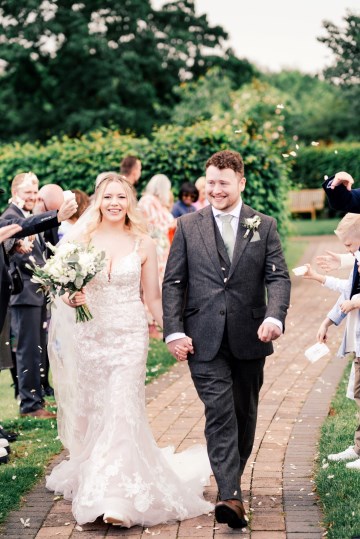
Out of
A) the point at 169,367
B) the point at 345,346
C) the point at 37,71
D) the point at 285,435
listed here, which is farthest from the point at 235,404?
the point at 37,71

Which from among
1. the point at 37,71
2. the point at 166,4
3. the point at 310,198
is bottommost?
the point at 310,198

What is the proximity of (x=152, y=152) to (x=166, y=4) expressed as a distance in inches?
1023

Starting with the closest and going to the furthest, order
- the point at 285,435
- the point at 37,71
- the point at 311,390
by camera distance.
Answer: the point at 285,435 < the point at 311,390 < the point at 37,71

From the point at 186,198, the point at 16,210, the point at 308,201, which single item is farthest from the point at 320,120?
the point at 16,210

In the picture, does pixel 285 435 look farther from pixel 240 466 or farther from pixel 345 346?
Answer: pixel 240 466

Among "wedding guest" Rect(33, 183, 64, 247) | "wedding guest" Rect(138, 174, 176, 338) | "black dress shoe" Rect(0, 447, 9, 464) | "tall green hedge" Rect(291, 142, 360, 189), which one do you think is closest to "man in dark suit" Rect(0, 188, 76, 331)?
"black dress shoe" Rect(0, 447, 9, 464)

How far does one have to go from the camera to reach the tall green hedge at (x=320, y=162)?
35.8m

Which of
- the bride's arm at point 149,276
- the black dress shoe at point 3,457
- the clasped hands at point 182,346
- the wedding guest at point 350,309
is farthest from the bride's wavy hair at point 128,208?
the black dress shoe at point 3,457

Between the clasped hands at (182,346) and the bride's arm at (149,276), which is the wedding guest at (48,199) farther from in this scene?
the clasped hands at (182,346)

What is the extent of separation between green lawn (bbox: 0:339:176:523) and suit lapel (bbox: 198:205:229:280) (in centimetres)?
195

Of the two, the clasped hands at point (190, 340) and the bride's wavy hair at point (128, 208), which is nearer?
the clasped hands at point (190, 340)

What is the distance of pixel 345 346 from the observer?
6656 mm

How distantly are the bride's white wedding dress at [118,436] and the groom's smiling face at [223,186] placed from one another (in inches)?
32.0

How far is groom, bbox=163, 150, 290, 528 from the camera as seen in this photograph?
554 cm
